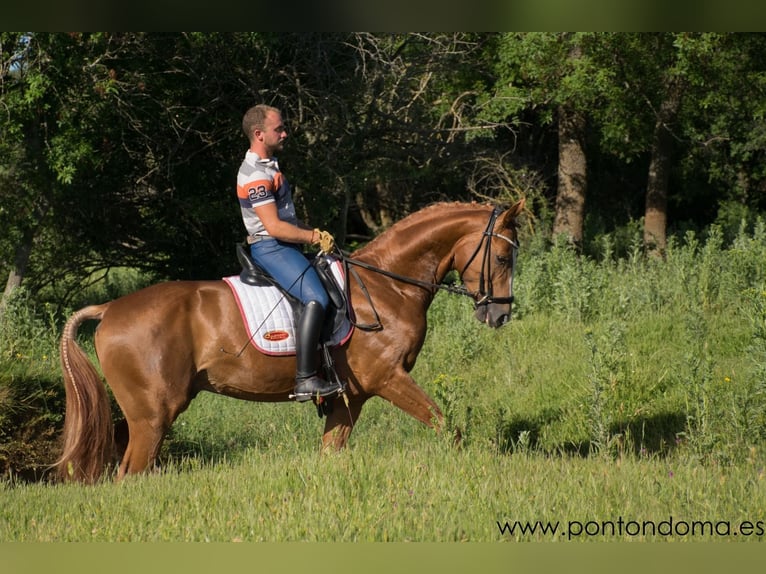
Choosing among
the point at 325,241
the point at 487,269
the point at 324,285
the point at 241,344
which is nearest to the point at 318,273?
the point at 324,285

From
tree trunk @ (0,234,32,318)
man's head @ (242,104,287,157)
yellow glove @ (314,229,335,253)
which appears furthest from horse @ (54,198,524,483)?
tree trunk @ (0,234,32,318)

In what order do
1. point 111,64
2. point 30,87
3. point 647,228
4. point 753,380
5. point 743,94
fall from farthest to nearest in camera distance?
point 647,228 → point 743,94 → point 111,64 → point 30,87 → point 753,380

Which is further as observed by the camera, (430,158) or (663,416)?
(430,158)

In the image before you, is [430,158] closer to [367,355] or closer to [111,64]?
[111,64]

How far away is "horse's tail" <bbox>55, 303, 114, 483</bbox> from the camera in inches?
262

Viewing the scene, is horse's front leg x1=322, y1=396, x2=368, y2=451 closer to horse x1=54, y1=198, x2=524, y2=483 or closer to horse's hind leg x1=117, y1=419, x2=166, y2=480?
horse x1=54, y1=198, x2=524, y2=483

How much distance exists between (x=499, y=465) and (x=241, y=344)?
2.15 meters

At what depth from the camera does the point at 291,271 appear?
6.75 meters

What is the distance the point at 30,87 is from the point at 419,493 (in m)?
11.1

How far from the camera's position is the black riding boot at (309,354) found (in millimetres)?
6633

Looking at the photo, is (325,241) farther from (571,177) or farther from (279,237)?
(571,177)

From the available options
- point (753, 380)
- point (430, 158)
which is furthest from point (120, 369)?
point (430, 158)

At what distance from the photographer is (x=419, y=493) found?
5621mm

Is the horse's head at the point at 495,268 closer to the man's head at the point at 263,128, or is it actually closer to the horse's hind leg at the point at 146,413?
the man's head at the point at 263,128
